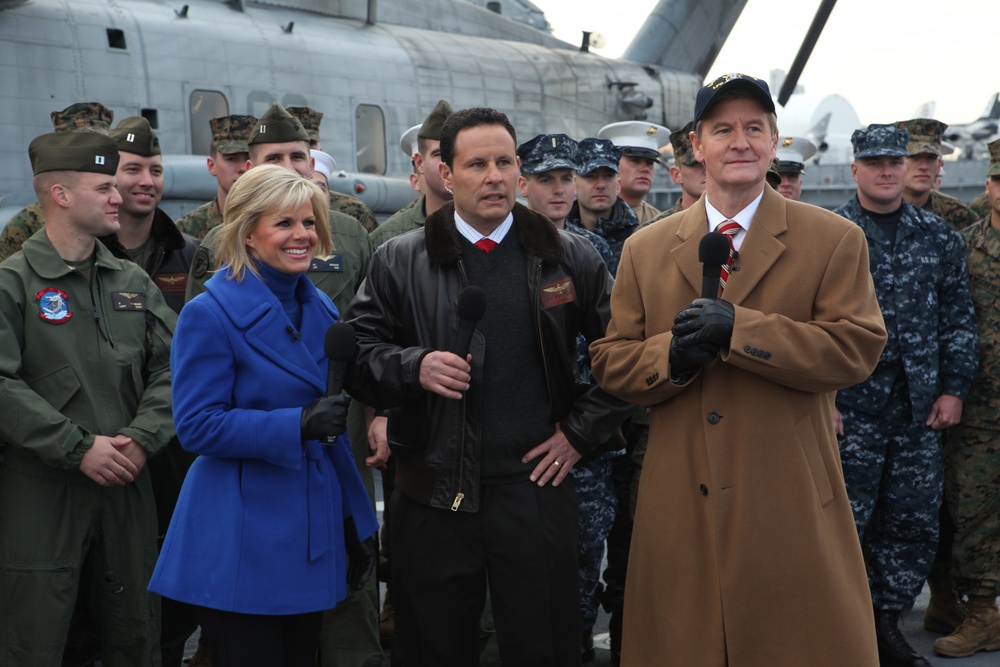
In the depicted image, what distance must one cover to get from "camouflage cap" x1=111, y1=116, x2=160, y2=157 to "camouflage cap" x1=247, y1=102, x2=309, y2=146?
1.77 feet

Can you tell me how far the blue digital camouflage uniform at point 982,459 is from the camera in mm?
5043

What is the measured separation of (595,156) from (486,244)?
2588 millimetres

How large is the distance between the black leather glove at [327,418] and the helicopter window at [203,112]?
32.1 feet

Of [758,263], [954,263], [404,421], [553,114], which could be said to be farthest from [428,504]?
[553,114]

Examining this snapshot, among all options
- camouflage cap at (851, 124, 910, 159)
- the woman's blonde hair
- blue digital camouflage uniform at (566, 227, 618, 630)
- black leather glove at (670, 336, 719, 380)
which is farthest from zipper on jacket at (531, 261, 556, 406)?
camouflage cap at (851, 124, 910, 159)

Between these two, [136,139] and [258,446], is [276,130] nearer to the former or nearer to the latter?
[136,139]

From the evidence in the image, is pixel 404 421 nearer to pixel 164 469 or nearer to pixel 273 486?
pixel 273 486

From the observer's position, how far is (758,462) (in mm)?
2832

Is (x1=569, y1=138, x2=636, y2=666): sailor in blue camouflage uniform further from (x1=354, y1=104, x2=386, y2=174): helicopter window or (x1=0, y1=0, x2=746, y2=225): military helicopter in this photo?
(x1=354, y1=104, x2=386, y2=174): helicopter window

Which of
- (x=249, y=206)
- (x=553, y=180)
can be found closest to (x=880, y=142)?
(x=553, y=180)

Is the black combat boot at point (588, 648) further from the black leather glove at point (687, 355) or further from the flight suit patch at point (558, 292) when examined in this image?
the black leather glove at point (687, 355)

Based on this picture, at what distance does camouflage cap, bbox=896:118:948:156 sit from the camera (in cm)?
635

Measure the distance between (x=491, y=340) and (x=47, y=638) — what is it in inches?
76.9

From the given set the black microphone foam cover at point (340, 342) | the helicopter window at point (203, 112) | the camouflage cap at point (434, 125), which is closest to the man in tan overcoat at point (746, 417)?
the black microphone foam cover at point (340, 342)
